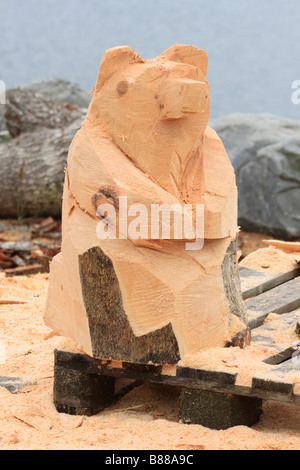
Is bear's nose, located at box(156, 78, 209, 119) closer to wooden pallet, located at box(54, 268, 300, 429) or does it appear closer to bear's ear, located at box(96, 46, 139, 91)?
bear's ear, located at box(96, 46, 139, 91)

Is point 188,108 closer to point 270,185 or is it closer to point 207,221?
point 207,221

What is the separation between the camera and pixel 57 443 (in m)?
2.69

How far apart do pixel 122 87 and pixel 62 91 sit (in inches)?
280

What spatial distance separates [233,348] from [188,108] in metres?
1.03

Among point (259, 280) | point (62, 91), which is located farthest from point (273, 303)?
point (62, 91)

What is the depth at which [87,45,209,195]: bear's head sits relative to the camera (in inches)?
114

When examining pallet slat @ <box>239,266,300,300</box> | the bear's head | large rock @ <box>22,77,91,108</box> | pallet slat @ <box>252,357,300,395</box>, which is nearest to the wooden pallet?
pallet slat @ <box>252,357,300,395</box>

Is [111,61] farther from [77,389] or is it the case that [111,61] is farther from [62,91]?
[62,91]

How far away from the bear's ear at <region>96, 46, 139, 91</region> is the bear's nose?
0.21m

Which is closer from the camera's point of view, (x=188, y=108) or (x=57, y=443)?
(x=57, y=443)

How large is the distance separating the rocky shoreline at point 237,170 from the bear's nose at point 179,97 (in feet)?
13.1

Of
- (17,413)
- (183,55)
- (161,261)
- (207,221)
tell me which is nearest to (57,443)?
(17,413)

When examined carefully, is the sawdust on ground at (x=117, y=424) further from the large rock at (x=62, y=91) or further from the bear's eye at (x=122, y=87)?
the large rock at (x=62, y=91)

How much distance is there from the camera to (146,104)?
2908 millimetres
